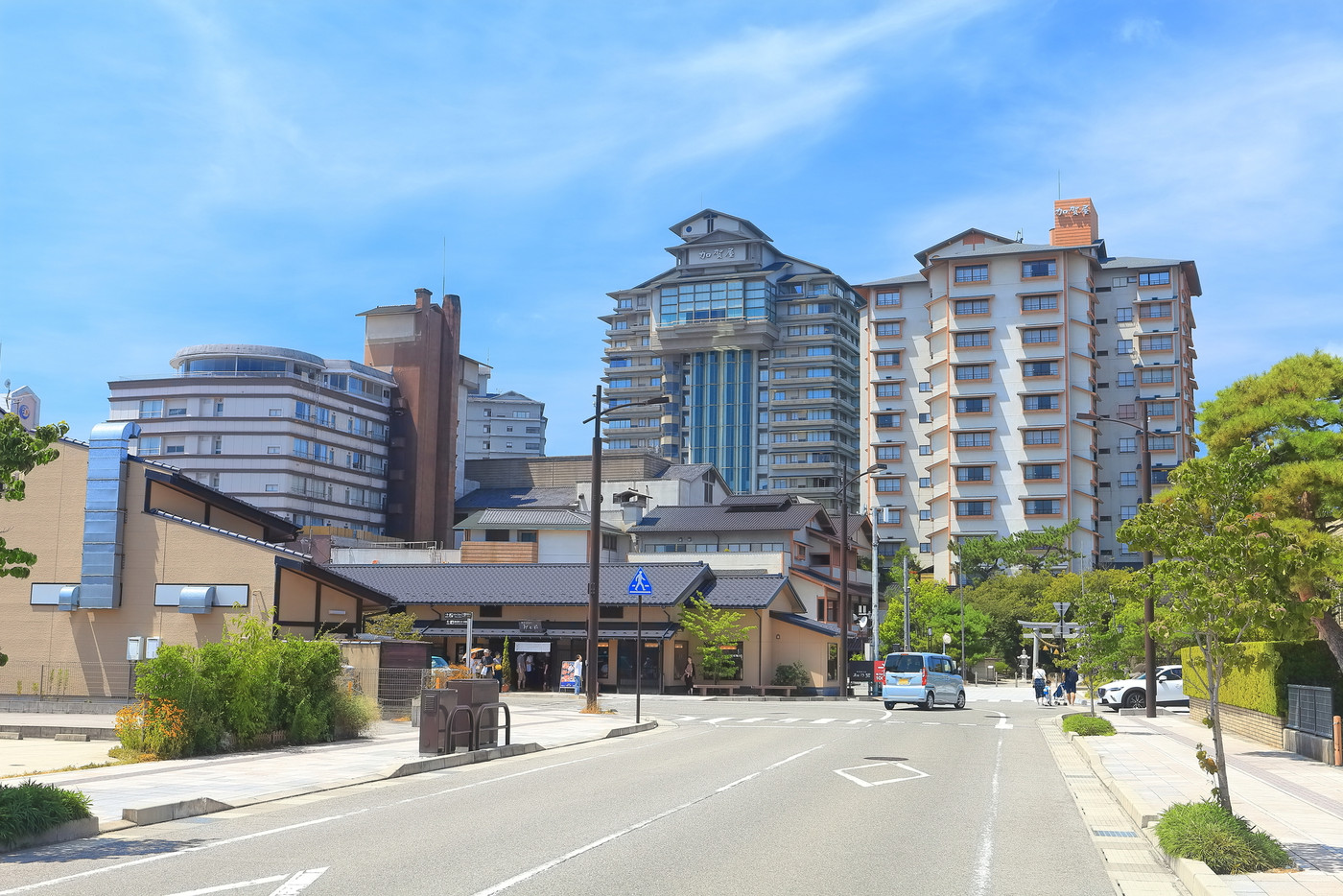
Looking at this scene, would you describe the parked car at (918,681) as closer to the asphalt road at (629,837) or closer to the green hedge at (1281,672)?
the green hedge at (1281,672)

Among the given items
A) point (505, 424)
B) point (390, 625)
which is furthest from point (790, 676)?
point (505, 424)

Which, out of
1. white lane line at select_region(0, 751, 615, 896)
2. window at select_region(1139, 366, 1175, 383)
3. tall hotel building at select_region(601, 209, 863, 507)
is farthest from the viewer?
tall hotel building at select_region(601, 209, 863, 507)

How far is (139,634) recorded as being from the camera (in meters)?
33.3

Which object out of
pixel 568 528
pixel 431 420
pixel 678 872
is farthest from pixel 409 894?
pixel 431 420

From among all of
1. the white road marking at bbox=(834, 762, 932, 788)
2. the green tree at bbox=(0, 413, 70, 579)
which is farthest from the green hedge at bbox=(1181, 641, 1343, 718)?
the green tree at bbox=(0, 413, 70, 579)

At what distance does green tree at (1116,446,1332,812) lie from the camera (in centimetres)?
1206

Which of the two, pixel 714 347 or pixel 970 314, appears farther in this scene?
pixel 714 347

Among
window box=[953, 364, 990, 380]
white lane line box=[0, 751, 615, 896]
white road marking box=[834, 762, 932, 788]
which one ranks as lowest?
white road marking box=[834, 762, 932, 788]

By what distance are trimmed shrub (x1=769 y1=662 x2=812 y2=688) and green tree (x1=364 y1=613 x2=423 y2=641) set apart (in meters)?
20.1

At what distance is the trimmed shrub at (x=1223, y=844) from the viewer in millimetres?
10820

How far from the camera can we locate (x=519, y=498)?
98688 millimetres

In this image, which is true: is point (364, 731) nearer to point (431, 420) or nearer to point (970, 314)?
point (431, 420)

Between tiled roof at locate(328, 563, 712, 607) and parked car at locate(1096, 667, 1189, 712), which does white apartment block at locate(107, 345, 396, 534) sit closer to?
tiled roof at locate(328, 563, 712, 607)

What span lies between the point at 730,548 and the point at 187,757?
53.2 meters
